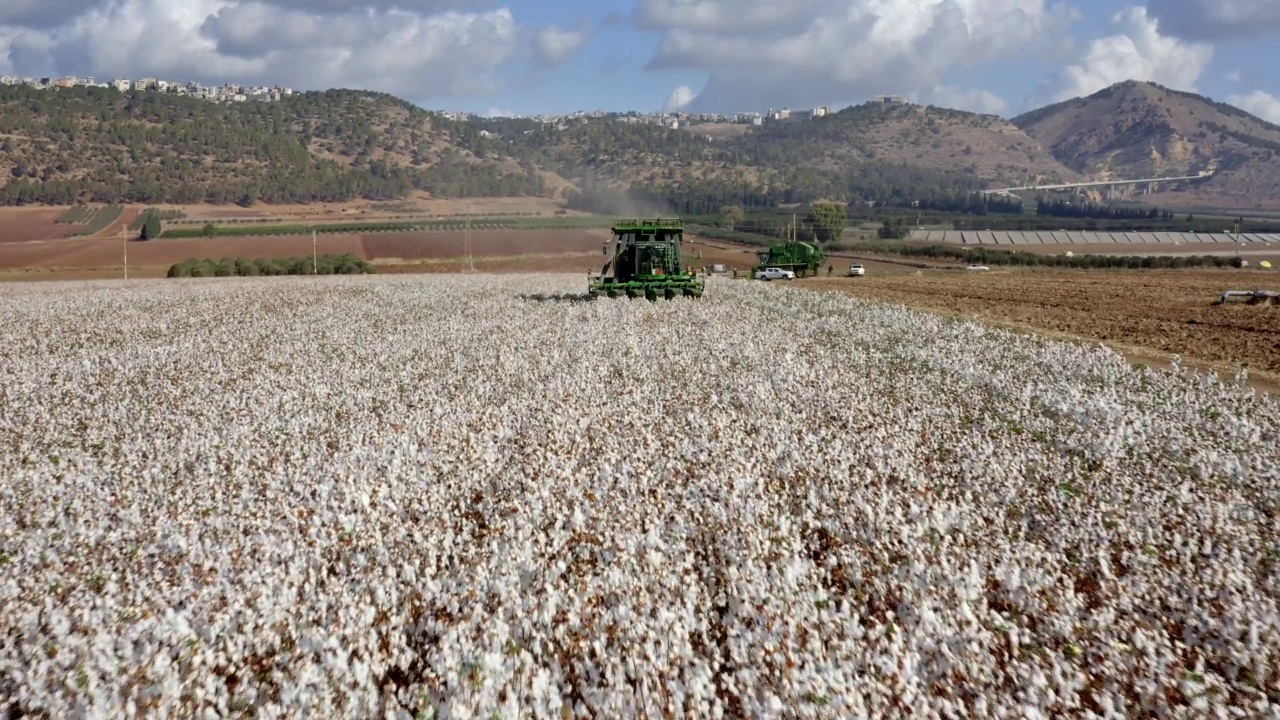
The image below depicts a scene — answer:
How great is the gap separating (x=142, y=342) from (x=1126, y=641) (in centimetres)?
2410

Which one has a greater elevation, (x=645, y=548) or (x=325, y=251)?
(x=325, y=251)

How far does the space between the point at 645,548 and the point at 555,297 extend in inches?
1225

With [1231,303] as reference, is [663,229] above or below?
above

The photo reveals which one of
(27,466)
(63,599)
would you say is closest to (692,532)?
(63,599)

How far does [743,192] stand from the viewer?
168m

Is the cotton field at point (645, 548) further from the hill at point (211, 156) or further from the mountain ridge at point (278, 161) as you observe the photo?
the hill at point (211, 156)

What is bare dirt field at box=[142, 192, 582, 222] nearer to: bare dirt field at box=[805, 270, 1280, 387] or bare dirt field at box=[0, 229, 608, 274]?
bare dirt field at box=[0, 229, 608, 274]

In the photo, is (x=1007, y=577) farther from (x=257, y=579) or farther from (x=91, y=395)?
(x=91, y=395)

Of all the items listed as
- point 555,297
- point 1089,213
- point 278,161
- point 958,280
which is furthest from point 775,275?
point 1089,213

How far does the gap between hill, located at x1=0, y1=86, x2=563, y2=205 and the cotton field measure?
4747 inches

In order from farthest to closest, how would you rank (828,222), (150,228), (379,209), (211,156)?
(211,156) < (379,209) < (828,222) < (150,228)

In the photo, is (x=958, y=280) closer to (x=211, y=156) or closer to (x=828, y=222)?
(x=828, y=222)

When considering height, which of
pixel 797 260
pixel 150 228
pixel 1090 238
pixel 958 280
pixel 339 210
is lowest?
pixel 958 280

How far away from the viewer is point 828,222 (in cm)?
11194
